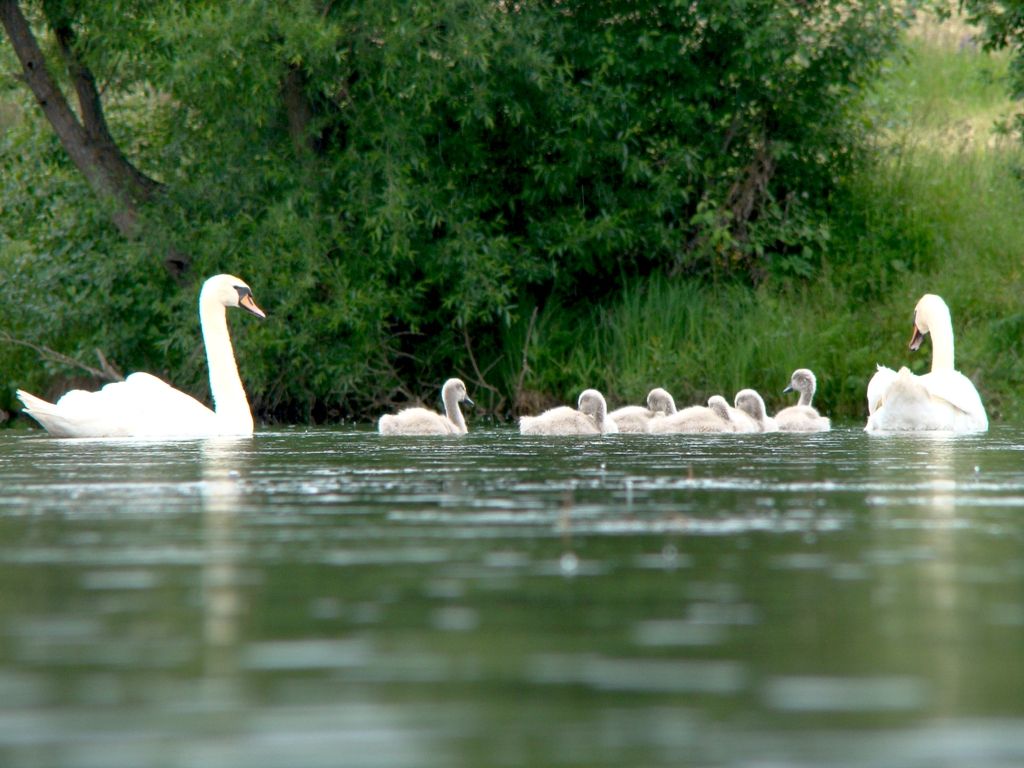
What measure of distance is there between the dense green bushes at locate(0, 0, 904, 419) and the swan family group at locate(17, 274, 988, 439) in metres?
3.76

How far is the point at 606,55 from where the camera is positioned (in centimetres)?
2088

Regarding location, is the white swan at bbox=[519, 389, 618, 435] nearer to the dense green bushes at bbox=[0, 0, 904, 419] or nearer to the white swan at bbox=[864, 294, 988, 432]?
the white swan at bbox=[864, 294, 988, 432]

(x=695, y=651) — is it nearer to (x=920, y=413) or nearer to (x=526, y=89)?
(x=920, y=413)

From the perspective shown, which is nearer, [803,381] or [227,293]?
[227,293]

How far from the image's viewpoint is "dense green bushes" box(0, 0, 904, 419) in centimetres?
1914

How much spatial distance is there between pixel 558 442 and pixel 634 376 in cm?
673

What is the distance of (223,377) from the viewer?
14641 mm

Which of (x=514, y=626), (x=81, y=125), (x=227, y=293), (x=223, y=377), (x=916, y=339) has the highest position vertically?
(x=81, y=125)

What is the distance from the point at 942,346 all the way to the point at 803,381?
184 centimetres

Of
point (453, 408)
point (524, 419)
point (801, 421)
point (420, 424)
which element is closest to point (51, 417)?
point (420, 424)

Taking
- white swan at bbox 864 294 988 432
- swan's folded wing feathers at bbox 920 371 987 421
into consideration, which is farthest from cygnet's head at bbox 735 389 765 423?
swan's folded wing feathers at bbox 920 371 987 421

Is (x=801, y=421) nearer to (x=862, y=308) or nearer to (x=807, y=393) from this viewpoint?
(x=807, y=393)

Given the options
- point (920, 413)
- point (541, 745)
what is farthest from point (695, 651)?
point (920, 413)

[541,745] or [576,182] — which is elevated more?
[576,182]
